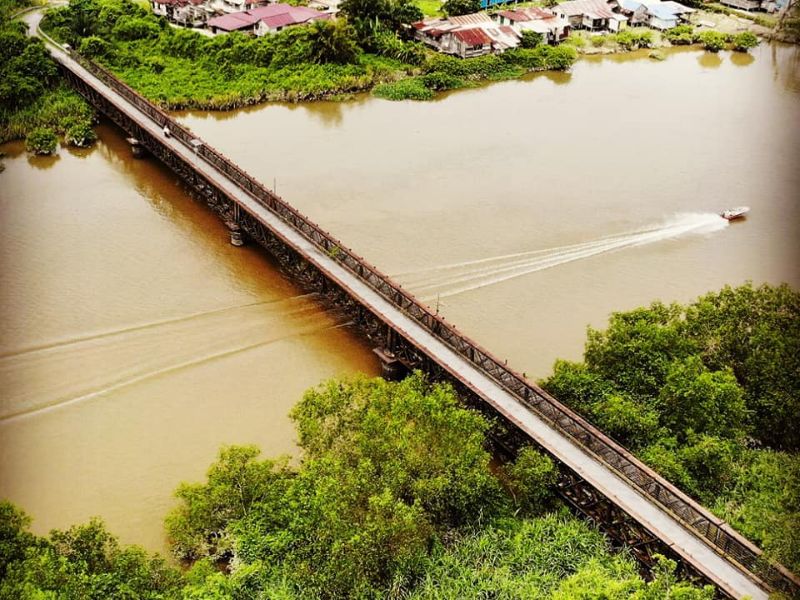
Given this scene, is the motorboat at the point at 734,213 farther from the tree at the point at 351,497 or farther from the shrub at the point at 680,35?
the shrub at the point at 680,35

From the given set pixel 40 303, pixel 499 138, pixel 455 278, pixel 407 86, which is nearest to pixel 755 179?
pixel 499 138

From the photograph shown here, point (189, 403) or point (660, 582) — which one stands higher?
point (660, 582)

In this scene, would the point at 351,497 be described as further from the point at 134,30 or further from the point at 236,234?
the point at 134,30

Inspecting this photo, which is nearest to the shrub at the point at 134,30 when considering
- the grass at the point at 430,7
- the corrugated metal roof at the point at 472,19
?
the corrugated metal roof at the point at 472,19

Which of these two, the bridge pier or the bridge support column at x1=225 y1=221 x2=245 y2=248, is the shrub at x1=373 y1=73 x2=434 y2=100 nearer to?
the bridge pier

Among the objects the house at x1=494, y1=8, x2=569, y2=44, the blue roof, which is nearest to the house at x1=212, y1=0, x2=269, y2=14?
the house at x1=494, y1=8, x2=569, y2=44

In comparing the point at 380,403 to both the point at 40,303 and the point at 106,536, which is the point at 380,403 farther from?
the point at 40,303

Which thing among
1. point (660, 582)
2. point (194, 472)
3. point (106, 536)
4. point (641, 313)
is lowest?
point (194, 472)
